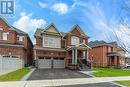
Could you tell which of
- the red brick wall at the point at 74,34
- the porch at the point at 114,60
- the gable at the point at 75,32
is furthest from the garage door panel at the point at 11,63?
the porch at the point at 114,60

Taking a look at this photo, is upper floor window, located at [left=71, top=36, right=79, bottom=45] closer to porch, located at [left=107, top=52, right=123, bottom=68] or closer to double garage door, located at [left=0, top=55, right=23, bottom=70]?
porch, located at [left=107, top=52, right=123, bottom=68]

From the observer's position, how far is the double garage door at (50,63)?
3897 cm

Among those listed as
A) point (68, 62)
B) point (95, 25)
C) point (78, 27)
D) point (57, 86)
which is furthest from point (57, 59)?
point (95, 25)

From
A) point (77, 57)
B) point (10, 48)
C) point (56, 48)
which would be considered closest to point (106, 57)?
point (77, 57)

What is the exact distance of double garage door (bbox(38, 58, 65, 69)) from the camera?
3897 centimetres

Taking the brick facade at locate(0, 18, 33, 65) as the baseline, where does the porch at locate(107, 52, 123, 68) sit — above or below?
below

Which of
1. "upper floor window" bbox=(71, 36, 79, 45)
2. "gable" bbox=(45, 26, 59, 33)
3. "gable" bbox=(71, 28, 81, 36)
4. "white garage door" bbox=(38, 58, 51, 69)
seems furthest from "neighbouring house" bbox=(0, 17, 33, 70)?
"gable" bbox=(71, 28, 81, 36)

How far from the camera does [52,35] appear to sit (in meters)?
40.9

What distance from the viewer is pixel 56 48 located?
41031mm

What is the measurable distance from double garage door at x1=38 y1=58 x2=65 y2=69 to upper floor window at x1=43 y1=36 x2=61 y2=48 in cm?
269

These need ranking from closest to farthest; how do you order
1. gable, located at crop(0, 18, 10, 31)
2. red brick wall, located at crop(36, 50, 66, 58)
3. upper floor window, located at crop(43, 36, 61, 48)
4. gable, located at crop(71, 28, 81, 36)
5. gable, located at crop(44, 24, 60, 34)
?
gable, located at crop(0, 18, 10, 31), red brick wall, located at crop(36, 50, 66, 58), upper floor window, located at crop(43, 36, 61, 48), gable, located at crop(44, 24, 60, 34), gable, located at crop(71, 28, 81, 36)

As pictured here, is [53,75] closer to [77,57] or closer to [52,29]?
[77,57]

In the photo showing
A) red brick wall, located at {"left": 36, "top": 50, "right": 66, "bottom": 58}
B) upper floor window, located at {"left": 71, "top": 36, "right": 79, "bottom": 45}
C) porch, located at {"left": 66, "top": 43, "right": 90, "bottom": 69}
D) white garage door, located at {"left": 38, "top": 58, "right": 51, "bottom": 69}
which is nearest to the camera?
porch, located at {"left": 66, "top": 43, "right": 90, "bottom": 69}

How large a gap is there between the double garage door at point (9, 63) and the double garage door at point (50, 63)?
18.3 ft
